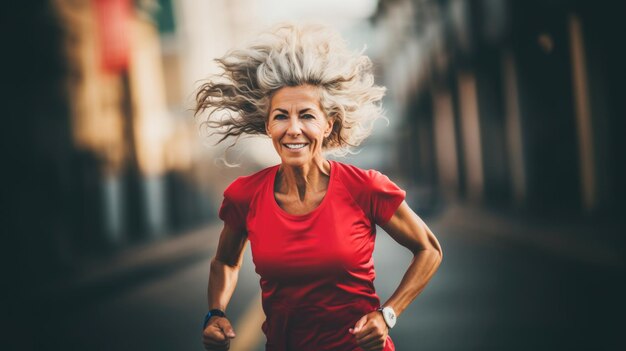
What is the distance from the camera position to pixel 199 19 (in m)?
33.8

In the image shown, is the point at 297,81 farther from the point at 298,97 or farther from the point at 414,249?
the point at 414,249

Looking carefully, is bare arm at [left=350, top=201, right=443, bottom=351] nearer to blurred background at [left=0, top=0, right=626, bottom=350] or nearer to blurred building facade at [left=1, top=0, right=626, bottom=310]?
blurred background at [left=0, top=0, right=626, bottom=350]

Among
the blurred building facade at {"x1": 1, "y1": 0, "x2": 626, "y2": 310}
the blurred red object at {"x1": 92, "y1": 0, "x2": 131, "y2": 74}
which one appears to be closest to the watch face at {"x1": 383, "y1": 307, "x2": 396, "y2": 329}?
the blurred building facade at {"x1": 1, "y1": 0, "x2": 626, "y2": 310}

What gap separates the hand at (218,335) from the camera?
2344 mm

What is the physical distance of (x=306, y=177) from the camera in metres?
2.33

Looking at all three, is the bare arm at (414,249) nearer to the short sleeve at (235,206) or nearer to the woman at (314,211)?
the woman at (314,211)

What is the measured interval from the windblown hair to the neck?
0.16 meters

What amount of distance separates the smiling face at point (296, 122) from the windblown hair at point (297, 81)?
0.03 m

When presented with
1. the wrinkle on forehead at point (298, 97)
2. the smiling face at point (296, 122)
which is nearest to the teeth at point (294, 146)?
the smiling face at point (296, 122)

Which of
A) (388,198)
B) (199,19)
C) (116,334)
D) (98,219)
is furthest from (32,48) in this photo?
(199,19)

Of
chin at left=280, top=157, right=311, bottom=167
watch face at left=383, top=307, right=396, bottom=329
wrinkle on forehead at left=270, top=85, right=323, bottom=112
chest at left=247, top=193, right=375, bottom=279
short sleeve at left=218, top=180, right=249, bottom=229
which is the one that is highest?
wrinkle on forehead at left=270, top=85, right=323, bottom=112

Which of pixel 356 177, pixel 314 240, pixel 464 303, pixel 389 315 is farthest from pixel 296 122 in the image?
pixel 464 303

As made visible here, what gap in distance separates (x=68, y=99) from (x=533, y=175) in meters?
11.3

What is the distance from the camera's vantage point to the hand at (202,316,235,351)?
2.34 meters
